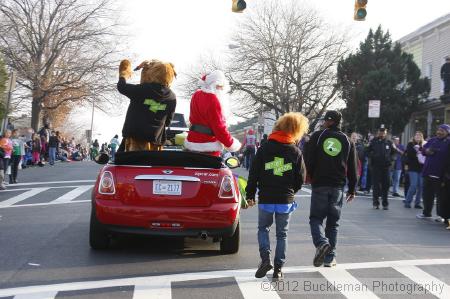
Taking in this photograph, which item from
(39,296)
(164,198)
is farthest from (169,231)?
(39,296)

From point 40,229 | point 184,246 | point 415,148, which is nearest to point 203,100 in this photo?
point 184,246

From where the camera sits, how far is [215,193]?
7602mm

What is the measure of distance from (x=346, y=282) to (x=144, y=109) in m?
3.45

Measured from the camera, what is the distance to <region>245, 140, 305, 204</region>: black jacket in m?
6.76

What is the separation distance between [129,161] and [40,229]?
2.61 meters

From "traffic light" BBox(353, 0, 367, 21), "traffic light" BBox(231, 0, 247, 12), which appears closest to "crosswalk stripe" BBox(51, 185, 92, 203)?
"traffic light" BBox(231, 0, 247, 12)

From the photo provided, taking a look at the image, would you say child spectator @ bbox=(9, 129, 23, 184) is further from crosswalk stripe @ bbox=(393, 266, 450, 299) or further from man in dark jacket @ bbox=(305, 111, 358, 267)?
crosswalk stripe @ bbox=(393, 266, 450, 299)

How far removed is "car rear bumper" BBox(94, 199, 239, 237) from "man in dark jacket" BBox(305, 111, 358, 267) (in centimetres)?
98

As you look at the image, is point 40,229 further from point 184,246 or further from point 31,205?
point 31,205

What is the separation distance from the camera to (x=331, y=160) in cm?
750

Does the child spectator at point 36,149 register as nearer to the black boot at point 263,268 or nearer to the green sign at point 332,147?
the green sign at point 332,147

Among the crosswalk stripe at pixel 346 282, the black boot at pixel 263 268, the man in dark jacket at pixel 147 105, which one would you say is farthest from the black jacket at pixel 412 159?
the black boot at pixel 263 268

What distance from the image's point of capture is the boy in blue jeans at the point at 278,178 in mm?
6750

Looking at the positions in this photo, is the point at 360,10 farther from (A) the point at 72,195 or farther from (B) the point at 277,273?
(B) the point at 277,273
